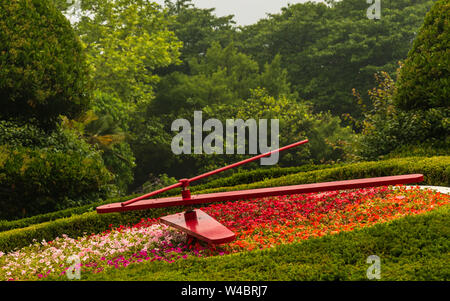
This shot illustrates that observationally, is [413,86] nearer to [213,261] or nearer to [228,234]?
[228,234]

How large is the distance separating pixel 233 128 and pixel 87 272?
44.0 ft

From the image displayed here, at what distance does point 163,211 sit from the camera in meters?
7.23

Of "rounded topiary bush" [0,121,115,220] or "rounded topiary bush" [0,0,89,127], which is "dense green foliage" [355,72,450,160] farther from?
"rounded topiary bush" [0,0,89,127]

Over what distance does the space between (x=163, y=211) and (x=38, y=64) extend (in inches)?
157

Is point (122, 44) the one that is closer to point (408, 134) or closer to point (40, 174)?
point (40, 174)

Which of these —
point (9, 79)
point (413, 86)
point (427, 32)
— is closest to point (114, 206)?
point (9, 79)

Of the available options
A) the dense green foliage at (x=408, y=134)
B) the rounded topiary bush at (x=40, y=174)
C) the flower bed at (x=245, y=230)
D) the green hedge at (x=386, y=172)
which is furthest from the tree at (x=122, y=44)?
the flower bed at (x=245, y=230)

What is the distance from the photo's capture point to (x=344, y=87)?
26.1m

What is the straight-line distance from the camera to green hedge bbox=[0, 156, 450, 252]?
6.64 metres

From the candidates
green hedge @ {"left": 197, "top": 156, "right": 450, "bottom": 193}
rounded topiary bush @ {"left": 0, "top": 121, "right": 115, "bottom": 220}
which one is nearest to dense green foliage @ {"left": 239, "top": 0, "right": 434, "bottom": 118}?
green hedge @ {"left": 197, "top": 156, "right": 450, "bottom": 193}

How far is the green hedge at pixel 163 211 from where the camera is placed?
6641mm

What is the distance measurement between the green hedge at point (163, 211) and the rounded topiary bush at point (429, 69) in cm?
201

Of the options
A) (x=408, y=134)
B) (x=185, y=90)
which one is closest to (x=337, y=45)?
(x=185, y=90)

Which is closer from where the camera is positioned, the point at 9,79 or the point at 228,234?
the point at 228,234
